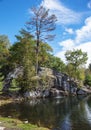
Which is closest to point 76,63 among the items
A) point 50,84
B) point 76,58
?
point 76,58

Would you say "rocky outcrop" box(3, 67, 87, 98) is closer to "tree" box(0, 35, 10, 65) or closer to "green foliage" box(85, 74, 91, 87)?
"tree" box(0, 35, 10, 65)

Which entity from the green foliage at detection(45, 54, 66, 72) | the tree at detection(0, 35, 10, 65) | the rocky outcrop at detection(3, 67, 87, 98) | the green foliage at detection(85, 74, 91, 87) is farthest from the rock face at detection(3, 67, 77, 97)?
the green foliage at detection(85, 74, 91, 87)

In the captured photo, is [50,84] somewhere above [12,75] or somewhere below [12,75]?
below

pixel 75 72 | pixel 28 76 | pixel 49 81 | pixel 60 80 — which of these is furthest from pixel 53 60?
pixel 28 76

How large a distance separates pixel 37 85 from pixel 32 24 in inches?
701

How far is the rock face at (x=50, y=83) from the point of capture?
71.9 meters

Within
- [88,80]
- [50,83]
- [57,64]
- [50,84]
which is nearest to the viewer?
[50,83]

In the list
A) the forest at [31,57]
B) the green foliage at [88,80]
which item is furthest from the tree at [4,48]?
the green foliage at [88,80]

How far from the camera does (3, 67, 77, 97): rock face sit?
71.9m

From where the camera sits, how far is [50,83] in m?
76.4

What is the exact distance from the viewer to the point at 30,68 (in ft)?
230

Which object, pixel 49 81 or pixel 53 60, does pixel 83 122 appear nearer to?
pixel 49 81

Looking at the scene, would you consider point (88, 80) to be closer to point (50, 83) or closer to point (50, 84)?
point (50, 84)

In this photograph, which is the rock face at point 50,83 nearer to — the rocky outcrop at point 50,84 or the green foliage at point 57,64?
the rocky outcrop at point 50,84
